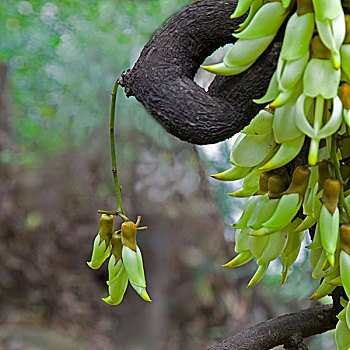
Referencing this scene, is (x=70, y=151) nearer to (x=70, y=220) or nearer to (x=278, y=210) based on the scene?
(x=70, y=220)

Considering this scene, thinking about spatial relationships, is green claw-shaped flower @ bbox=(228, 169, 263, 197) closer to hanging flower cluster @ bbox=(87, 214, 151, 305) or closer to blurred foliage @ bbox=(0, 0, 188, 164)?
hanging flower cluster @ bbox=(87, 214, 151, 305)

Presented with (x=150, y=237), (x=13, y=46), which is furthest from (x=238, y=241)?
(x=150, y=237)

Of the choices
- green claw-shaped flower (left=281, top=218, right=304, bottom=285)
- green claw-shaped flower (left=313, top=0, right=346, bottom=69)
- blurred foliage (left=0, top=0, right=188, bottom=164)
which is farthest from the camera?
blurred foliage (left=0, top=0, right=188, bottom=164)

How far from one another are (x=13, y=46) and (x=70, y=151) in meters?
0.75

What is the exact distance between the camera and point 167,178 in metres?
2.32

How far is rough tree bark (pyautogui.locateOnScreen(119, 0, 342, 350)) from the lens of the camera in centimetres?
41

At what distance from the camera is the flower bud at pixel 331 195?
0.36m

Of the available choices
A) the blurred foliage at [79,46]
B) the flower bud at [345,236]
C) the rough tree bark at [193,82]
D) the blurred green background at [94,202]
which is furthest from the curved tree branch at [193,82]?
the blurred foliage at [79,46]

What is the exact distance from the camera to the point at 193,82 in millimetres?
435

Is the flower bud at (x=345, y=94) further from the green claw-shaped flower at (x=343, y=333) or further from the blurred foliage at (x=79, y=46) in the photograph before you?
the blurred foliage at (x=79, y=46)

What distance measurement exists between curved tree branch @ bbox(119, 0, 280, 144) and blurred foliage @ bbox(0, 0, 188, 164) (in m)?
1.31

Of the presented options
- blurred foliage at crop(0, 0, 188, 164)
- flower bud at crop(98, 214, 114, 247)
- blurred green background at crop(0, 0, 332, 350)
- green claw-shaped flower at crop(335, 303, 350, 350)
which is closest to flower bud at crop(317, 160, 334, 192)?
green claw-shaped flower at crop(335, 303, 350, 350)

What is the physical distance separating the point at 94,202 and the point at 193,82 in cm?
248

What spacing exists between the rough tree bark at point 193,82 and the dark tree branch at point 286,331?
0.05 meters
